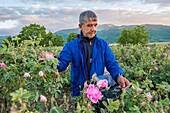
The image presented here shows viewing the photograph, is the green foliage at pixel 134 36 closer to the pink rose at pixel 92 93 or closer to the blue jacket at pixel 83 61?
the blue jacket at pixel 83 61

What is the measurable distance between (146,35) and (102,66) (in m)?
63.7

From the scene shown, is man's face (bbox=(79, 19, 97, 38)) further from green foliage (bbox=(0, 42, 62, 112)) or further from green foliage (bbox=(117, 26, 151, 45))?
green foliage (bbox=(117, 26, 151, 45))

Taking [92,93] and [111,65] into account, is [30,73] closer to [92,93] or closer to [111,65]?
[92,93]

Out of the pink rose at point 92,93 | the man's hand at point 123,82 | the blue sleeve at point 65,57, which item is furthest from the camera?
the blue sleeve at point 65,57

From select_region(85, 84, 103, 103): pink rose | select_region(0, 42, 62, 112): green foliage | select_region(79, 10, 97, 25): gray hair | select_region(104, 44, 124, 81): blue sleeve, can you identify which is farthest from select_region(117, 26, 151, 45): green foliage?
select_region(85, 84, 103, 103): pink rose

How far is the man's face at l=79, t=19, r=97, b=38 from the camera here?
2.88 metres

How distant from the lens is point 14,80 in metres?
2.49

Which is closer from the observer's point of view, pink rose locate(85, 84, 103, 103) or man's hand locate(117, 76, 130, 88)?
pink rose locate(85, 84, 103, 103)

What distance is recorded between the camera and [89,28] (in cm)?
288

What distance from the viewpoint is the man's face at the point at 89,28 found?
288 centimetres

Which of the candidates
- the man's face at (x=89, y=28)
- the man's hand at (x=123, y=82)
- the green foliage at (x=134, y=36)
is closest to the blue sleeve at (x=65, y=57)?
the man's face at (x=89, y=28)

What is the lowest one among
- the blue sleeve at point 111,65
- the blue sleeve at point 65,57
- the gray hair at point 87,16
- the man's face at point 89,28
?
the blue sleeve at point 111,65

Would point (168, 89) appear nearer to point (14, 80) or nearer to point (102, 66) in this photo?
point (102, 66)

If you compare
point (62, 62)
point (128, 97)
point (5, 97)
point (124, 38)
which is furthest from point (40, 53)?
point (124, 38)
